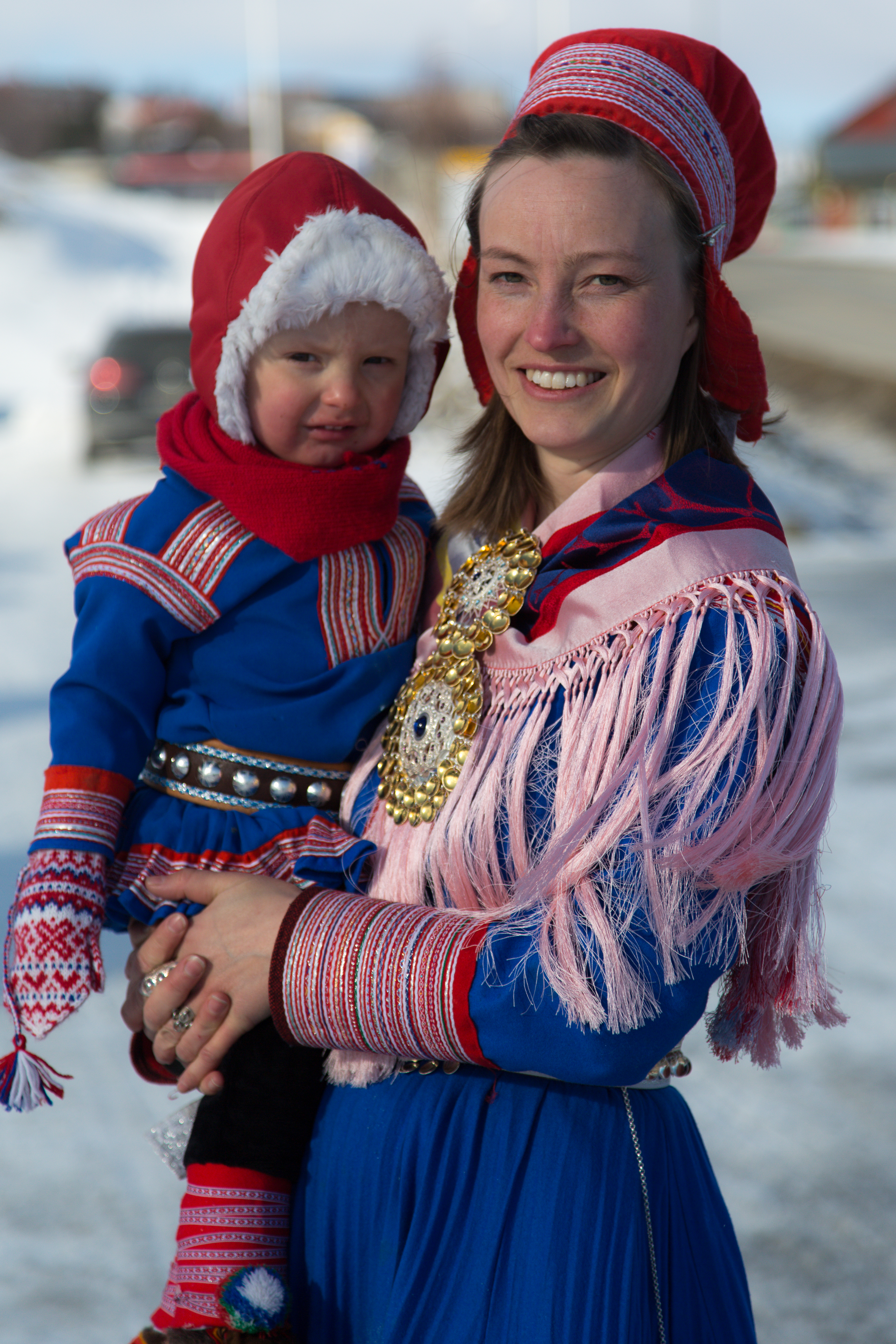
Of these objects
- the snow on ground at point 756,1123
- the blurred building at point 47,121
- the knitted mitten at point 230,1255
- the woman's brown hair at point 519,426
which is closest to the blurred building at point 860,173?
the blurred building at point 47,121

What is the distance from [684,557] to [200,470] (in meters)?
0.70

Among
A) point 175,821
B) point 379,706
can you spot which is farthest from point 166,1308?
point 379,706

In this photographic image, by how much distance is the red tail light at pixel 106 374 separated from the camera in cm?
1072

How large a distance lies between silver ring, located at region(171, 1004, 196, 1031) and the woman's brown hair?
72cm

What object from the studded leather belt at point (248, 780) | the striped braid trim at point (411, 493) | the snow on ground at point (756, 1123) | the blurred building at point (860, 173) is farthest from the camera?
the blurred building at point (860, 173)

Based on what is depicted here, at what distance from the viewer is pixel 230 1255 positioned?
1.45 meters

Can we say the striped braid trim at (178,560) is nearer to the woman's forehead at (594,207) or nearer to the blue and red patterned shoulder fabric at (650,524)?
the blue and red patterned shoulder fabric at (650,524)

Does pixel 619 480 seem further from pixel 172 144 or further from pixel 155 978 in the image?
pixel 172 144

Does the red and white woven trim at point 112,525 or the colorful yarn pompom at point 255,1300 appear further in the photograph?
the red and white woven trim at point 112,525

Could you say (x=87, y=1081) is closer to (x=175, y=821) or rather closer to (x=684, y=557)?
(x=175, y=821)

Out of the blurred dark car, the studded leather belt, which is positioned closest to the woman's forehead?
the studded leather belt

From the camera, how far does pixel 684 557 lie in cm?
128

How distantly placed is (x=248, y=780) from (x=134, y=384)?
9960 mm

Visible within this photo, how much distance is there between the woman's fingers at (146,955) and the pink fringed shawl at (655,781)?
0.30 m
